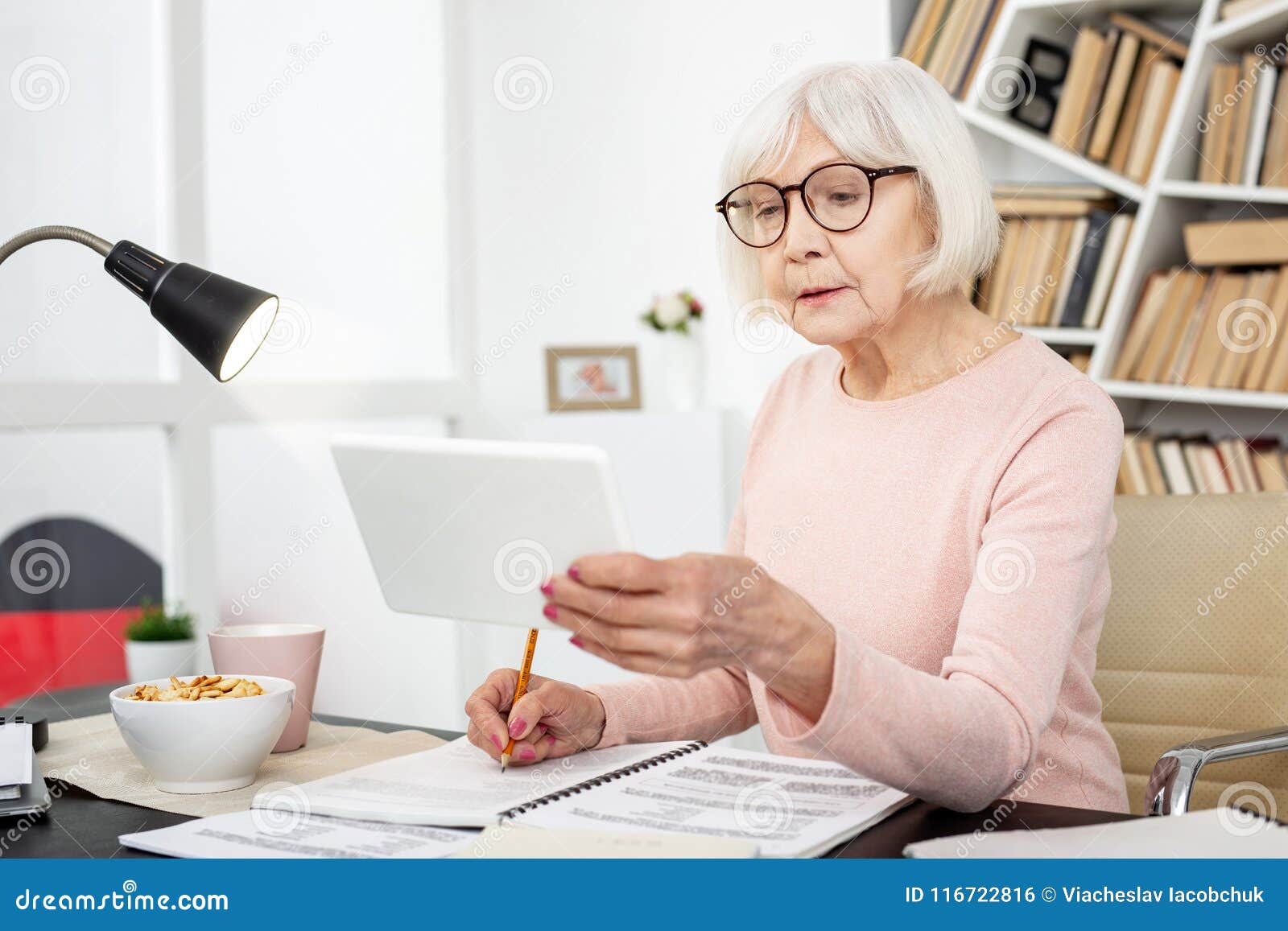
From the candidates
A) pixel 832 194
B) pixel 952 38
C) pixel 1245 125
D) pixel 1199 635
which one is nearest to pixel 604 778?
pixel 832 194

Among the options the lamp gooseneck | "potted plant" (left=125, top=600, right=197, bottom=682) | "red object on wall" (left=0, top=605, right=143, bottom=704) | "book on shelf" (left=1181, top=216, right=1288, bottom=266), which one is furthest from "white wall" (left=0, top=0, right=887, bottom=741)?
the lamp gooseneck

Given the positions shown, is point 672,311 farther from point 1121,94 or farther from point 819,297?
point 819,297

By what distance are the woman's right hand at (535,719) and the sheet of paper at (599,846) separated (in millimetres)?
241

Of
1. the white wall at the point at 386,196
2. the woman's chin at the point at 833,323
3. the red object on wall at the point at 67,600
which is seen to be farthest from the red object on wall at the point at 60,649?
the woman's chin at the point at 833,323

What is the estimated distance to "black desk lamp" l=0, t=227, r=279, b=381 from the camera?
114cm

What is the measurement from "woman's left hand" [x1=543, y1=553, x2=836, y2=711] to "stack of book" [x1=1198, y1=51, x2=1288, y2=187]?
1937 millimetres

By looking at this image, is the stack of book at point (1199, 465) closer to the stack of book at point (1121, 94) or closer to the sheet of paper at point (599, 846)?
the stack of book at point (1121, 94)

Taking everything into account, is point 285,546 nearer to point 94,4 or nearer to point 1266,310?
point 94,4

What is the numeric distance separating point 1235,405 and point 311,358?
7.09 feet

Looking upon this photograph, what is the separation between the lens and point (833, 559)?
4.55 feet

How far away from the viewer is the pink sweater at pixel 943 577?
1.01 metres

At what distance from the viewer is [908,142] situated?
133 centimetres

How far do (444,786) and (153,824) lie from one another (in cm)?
25
